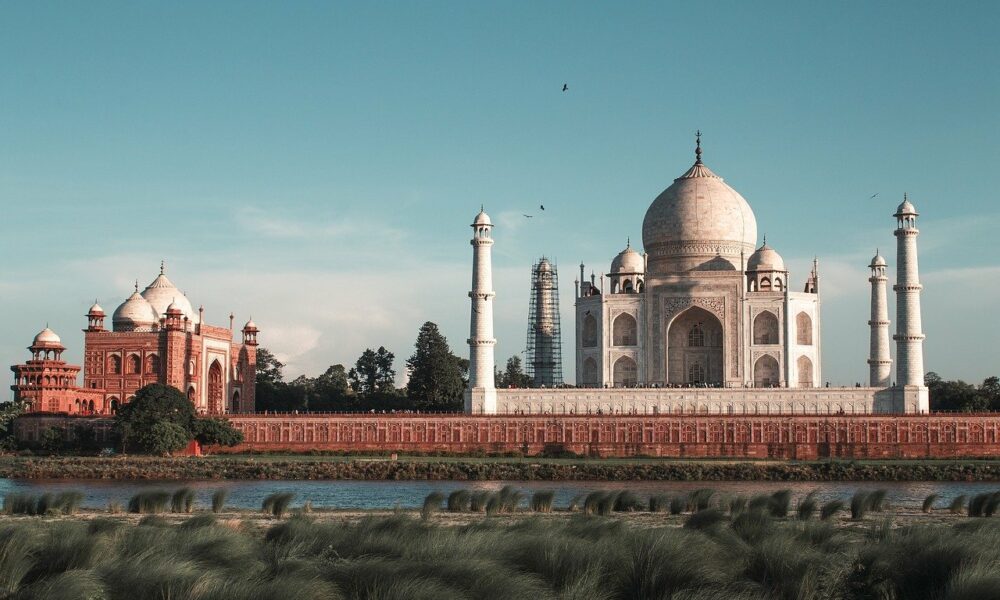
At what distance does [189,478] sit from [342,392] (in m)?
38.2

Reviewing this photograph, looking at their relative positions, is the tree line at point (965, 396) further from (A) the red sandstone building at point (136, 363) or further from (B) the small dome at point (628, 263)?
(A) the red sandstone building at point (136, 363)

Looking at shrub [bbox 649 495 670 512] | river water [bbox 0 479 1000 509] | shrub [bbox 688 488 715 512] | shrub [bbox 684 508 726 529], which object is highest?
shrub [bbox 684 508 726 529]

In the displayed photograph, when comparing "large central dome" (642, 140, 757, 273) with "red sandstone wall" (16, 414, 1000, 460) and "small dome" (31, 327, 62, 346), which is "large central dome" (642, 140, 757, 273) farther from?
"small dome" (31, 327, 62, 346)

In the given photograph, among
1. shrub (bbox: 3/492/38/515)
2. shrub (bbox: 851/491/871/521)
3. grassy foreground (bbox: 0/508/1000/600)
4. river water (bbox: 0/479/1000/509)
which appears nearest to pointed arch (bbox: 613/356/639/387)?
river water (bbox: 0/479/1000/509)

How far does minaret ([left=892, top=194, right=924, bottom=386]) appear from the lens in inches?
2108

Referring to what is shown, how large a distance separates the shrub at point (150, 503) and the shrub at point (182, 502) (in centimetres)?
15

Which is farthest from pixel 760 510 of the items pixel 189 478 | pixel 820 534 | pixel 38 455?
pixel 38 455

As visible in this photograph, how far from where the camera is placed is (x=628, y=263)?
63.2 metres

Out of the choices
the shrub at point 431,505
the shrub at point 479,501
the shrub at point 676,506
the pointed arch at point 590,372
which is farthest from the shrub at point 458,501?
the pointed arch at point 590,372

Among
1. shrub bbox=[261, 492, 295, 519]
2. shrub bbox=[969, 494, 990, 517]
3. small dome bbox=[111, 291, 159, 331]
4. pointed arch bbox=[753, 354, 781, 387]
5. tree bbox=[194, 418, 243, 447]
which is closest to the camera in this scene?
shrub bbox=[261, 492, 295, 519]

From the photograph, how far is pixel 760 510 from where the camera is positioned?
2003cm

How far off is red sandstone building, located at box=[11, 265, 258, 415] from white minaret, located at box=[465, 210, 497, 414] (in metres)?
15.1

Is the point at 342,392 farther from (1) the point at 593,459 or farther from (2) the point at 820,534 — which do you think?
(2) the point at 820,534

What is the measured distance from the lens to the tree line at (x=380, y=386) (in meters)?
68.5
